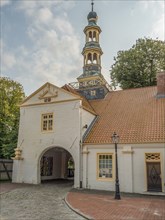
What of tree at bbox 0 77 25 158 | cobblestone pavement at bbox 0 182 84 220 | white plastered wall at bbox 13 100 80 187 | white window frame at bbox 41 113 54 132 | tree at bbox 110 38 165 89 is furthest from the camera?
tree at bbox 110 38 165 89

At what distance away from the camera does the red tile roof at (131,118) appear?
15.6 metres

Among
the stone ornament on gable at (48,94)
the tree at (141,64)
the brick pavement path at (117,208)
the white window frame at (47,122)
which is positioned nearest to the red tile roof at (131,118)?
the white window frame at (47,122)

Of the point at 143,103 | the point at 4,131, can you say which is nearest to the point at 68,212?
the point at 143,103

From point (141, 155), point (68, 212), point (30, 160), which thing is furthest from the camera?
point (30, 160)

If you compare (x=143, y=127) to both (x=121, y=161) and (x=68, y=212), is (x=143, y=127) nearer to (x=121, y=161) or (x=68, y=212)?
(x=121, y=161)

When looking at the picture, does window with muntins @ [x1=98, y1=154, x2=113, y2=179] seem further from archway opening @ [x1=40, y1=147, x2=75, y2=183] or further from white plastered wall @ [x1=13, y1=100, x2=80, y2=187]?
archway opening @ [x1=40, y1=147, x2=75, y2=183]

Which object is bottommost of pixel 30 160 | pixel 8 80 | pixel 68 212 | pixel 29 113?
pixel 68 212

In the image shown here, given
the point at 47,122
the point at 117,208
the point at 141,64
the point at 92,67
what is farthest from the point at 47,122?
the point at 141,64

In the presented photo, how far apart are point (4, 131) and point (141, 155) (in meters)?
17.2

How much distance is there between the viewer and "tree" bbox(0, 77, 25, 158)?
2467 centimetres

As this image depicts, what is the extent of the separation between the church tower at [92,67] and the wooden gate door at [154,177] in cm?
927

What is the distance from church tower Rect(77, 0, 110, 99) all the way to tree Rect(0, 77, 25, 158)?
9.15 metres

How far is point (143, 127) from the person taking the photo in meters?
16.3

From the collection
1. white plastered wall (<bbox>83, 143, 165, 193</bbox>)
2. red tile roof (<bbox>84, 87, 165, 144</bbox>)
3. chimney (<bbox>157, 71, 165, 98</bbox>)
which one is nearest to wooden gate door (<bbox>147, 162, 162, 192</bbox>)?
white plastered wall (<bbox>83, 143, 165, 193</bbox>)
